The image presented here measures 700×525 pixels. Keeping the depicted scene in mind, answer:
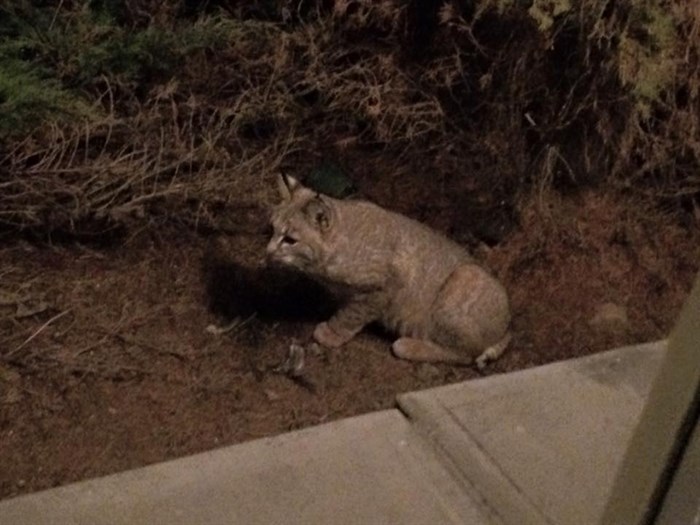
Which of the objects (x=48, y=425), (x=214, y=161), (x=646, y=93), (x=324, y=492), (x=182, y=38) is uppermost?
(x=646, y=93)

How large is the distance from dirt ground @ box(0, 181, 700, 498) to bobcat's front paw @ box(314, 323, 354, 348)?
0.15ft

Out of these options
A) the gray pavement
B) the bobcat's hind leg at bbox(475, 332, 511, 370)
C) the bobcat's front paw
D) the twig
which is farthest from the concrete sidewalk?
the twig

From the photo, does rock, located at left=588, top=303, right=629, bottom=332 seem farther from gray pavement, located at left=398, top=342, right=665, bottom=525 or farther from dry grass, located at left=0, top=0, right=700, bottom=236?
dry grass, located at left=0, top=0, right=700, bottom=236

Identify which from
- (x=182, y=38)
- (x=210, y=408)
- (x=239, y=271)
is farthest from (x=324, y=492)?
(x=182, y=38)

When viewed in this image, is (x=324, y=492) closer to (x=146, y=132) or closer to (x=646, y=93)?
(x=146, y=132)

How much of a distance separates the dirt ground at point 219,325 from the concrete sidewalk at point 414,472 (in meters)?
0.21

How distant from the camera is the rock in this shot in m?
4.26

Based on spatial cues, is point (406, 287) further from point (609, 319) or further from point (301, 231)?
point (609, 319)

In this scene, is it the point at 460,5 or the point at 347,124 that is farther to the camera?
the point at 347,124

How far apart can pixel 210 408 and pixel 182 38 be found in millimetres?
1767

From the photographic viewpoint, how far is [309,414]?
142 inches

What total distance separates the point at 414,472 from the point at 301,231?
39.1 inches

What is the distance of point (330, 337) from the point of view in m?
3.94

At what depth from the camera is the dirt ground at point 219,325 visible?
344 centimetres
